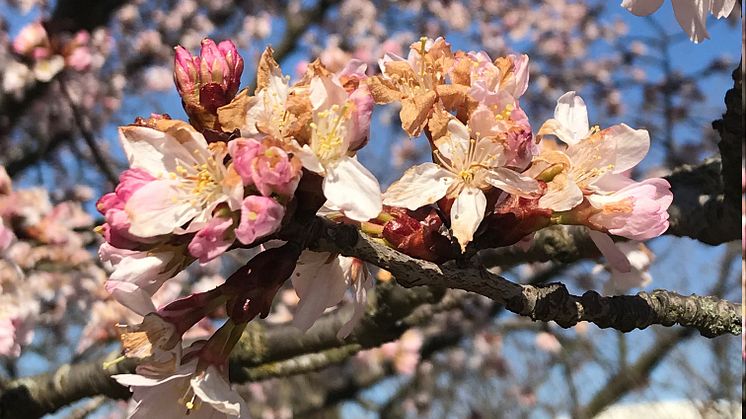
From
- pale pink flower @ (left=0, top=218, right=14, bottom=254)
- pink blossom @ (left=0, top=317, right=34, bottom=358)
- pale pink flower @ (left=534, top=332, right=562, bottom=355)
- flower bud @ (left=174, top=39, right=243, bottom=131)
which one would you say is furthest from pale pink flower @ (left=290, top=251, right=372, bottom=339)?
pale pink flower @ (left=534, top=332, right=562, bottom=355)

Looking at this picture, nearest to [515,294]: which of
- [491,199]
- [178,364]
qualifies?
[491,199]

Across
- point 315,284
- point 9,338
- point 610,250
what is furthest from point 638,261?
point 9,338

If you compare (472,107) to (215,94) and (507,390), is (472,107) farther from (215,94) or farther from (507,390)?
→ (507,390)

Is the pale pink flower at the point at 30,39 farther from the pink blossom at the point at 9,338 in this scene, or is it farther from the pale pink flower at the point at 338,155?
the pale pink flower at the point at 338,155

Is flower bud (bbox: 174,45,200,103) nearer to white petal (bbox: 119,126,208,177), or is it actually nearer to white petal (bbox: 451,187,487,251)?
white petal (bbox: 119,126,208,177)

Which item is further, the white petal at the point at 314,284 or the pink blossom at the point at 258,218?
the white petal at the point at 314,284

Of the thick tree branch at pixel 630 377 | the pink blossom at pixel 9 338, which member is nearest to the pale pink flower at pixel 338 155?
the pink blossom at pixel 9 338

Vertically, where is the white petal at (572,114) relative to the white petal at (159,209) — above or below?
below
